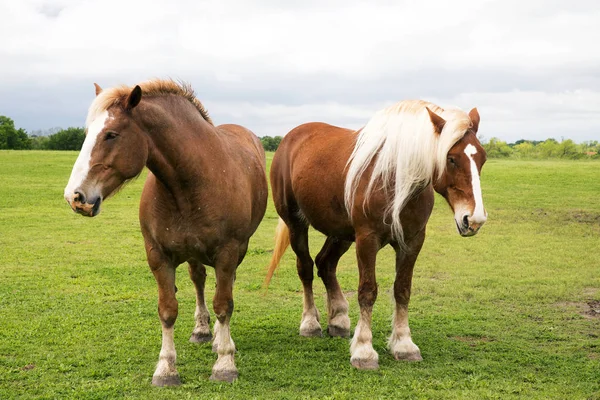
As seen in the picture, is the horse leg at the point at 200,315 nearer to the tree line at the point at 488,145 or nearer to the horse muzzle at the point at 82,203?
the horse muzzle at the point at 82,203

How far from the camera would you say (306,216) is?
19.7ft

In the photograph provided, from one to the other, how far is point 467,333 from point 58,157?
26638 millimetres

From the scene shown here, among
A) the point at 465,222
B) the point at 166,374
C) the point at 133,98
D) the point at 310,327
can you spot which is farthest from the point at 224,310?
the point at 465,222

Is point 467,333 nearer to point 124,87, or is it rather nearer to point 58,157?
point 124,87

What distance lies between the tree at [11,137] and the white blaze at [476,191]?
168 ft

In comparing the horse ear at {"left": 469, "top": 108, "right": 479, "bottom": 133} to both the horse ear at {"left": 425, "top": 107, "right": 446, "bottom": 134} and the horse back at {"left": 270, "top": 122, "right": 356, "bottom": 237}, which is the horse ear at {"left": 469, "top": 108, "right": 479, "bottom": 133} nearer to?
the horse ear at {"left": 425, "top": 107, "right": 446, "bottom": 134}

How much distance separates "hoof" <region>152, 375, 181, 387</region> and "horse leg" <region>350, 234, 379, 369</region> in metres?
1.44

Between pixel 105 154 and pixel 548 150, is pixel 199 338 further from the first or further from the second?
pixel 548 150

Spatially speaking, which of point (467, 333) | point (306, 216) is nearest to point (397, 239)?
point (306, 216)

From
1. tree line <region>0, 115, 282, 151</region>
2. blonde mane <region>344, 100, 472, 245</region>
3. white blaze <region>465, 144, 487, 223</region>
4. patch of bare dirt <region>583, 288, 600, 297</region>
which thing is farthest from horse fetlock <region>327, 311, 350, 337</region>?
tree line <region>0, 115, 282, 151</region>

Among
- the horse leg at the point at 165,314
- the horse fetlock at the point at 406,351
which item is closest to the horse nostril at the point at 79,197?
Answer: the horse leg at the point at 165,314

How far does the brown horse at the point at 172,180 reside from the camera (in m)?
4.05

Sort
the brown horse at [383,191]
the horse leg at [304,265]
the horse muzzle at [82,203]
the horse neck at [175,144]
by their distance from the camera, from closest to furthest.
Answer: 1. the horse muzzle at [82,203]
2. the horse neck at [175,144]
3. the brown horse at [383,191]
4. the horse leg at [304,265]

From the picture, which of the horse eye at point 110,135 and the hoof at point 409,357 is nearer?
the horse eye at point 110,135
